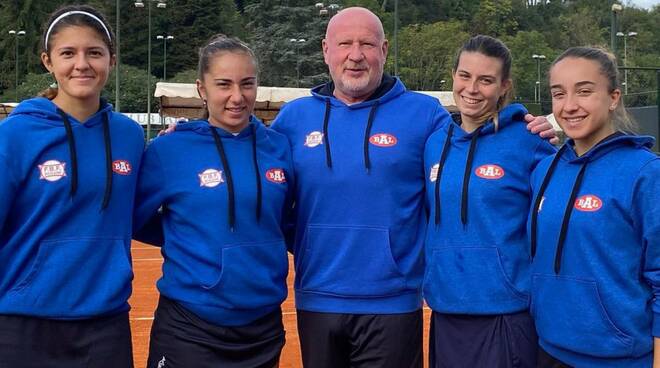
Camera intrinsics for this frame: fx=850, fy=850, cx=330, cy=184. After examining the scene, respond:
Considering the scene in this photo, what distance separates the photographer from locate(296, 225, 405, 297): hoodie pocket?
366 cm

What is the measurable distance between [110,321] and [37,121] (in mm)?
810

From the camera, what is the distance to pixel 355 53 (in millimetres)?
3809

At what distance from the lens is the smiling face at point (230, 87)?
11.8ft

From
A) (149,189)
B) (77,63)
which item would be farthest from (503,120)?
(77,63)

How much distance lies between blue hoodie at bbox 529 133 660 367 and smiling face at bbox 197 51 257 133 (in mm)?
1334

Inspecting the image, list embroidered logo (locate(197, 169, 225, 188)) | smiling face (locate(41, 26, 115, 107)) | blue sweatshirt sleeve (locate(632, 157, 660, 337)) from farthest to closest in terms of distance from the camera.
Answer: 1. embroidered logo (locate(197, 169, 225, 188))
2. smiling face (locate(41, 26, 115, 107))
3. blue sweatshirt sleeve (locate(632, 157, 660, 337))

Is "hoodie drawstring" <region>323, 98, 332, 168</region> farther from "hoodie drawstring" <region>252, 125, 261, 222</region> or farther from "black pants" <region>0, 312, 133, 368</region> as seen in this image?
"black pants" <region>0, 312, 133, 368</region>

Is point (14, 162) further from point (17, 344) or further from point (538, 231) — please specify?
point (538, 231)

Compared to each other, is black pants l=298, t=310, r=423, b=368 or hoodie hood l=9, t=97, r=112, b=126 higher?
hoodie hood l=9, t=97, r=112, b=126

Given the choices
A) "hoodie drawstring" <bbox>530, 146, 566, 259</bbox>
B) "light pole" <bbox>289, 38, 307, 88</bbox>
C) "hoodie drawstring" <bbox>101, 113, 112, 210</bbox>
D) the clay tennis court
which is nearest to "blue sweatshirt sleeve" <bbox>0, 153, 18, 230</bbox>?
"hoodie drawstring" <bbox>101, 113, 112, 210</bbox>

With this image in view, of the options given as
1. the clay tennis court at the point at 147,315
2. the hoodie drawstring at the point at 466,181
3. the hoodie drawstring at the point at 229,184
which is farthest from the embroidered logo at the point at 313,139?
the clay tennis court at the point at 147,315

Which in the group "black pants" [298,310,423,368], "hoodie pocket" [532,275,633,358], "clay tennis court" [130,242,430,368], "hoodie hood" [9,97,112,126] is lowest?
"clay tennis court" [130,242,430,368]

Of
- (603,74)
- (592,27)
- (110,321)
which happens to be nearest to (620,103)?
(603,74)

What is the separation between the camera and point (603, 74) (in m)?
3.16
